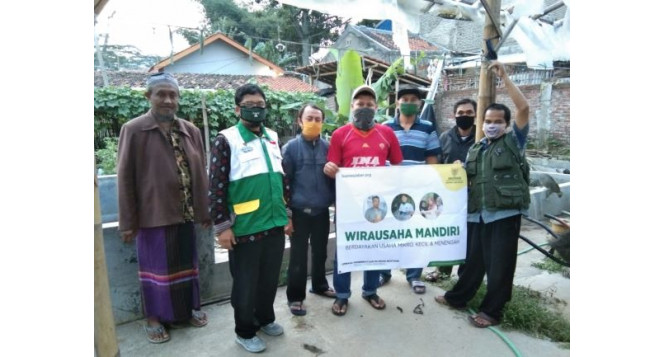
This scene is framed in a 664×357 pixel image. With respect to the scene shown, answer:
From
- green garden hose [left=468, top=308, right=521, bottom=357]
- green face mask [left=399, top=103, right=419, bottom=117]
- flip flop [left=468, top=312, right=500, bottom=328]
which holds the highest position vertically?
green face mask [left=399, top=103, right=419, bottom=117]

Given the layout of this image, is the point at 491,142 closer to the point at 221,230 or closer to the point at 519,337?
the point at 519,337

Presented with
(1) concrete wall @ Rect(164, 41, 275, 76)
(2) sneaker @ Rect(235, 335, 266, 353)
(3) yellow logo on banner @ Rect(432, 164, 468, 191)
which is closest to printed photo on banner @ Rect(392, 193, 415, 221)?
(3) yellow logo on banner @ Rect(432, 164, 468, 191)

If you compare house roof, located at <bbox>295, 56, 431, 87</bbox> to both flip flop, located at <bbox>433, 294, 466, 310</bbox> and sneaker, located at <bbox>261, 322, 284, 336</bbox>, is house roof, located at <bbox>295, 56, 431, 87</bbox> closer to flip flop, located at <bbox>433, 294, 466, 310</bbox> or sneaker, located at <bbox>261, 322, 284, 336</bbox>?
flip flop, located at <bbox>433, 294, 466, 310</bbox>

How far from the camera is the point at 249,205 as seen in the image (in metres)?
2.60

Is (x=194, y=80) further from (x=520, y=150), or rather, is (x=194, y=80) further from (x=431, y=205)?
(x=520, y=150)

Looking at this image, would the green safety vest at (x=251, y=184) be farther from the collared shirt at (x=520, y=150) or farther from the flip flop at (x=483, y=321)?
the flip flop at (x=483, y=321)

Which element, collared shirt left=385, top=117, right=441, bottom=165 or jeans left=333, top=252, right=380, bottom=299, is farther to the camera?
collared shirt left=385, top=117, right=441, bottom=165

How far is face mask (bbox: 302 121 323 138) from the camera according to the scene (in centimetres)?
310

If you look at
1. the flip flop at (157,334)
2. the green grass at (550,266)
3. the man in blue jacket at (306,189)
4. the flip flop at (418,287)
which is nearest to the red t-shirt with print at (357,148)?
the man in blue jacket at (306,189)

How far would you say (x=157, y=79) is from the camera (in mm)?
2807

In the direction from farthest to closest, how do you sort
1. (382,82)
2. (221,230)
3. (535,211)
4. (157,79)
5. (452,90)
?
(452,90) → (382,82) → (535,211) → (157,79) → (221,230)

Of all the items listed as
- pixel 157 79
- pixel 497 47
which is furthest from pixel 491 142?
pixel 157 79

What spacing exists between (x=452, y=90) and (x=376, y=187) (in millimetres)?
12540

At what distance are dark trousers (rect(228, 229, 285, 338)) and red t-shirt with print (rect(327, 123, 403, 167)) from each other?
77 centimetres
